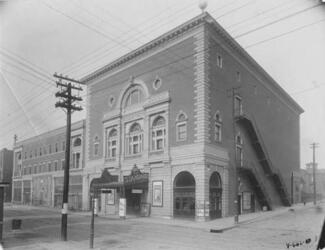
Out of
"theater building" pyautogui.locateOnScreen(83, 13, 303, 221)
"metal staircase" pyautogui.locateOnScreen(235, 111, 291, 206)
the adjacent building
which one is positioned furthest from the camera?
the adjacent building

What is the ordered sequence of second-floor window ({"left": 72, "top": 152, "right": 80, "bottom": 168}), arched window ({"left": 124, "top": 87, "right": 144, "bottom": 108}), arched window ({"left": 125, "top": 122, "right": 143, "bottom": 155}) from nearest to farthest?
arched window ({"left": 125, "top": 122, "right": 143, "bottom": 155}), arched window ({"left": 124, "top": 87, "right": 144, "bottom": 108}), second-floor window ({"left": 72, "top": 152, "right": 80, "bottom": 168})

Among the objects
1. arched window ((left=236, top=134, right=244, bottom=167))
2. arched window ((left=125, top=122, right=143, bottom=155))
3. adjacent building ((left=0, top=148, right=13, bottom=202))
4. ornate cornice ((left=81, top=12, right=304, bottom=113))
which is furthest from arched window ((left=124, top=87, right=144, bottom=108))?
adjacent building ((left=0, top=148, right=13, bottom=202))

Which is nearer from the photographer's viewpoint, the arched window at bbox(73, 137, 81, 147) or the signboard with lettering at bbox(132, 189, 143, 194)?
the signboard with lettering at bbox(132, 189, 143, 194)

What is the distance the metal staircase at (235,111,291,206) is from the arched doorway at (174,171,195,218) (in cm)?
871

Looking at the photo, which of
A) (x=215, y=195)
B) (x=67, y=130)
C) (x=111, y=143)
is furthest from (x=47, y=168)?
(x=67, y=130)

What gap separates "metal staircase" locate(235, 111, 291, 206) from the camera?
38969mm

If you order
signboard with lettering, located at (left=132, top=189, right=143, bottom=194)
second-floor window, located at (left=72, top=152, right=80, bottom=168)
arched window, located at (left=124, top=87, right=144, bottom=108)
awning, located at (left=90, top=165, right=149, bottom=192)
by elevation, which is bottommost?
signboard with lettering, located at (left=132, top=189, right=143, bottom=194)

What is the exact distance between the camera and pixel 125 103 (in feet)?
137

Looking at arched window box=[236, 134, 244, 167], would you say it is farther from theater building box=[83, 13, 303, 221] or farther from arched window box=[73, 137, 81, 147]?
arched window box=[73, 137, 81, 147]

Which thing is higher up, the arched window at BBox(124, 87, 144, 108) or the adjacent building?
the arched window at BBox(124, 87, 144, 108)

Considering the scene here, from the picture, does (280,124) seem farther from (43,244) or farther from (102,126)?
(43,244)

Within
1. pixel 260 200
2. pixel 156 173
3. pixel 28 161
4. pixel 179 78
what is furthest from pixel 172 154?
pixel 28 161

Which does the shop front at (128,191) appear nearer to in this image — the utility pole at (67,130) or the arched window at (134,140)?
the arched window at (134,140)

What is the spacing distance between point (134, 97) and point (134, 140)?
4.71 m
